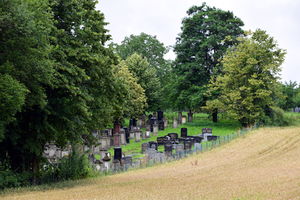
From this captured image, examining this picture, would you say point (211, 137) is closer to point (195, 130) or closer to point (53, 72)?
point (195, 130)

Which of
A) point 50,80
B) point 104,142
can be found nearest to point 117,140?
point 104,142

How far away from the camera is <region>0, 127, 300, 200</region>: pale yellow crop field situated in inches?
580

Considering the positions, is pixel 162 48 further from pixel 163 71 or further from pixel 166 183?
pixel 166 183

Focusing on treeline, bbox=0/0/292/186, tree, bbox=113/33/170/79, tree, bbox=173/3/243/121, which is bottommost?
treeline, bbox=0/0/292/186

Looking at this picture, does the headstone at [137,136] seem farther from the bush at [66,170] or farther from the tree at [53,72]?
the bush at [66,170]

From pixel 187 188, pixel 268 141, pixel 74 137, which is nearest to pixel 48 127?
pixel 74 137

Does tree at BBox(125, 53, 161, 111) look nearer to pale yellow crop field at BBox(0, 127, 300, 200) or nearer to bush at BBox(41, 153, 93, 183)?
pale yellow crop field at BBox(0, 127, 300, 200)

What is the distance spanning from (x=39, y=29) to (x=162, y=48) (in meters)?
71.3

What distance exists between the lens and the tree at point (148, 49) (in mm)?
86000

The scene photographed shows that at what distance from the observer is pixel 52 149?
1393 inches

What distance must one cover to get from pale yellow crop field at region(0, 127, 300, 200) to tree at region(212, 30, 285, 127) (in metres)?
7.71

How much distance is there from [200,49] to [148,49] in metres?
31.8

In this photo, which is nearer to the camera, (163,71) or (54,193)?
(54,193)

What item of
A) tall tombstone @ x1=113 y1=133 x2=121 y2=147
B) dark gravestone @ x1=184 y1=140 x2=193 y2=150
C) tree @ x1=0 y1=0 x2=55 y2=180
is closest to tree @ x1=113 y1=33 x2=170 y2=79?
tall tombstone @ x1=113 y1=133 x2=121 y2=147
